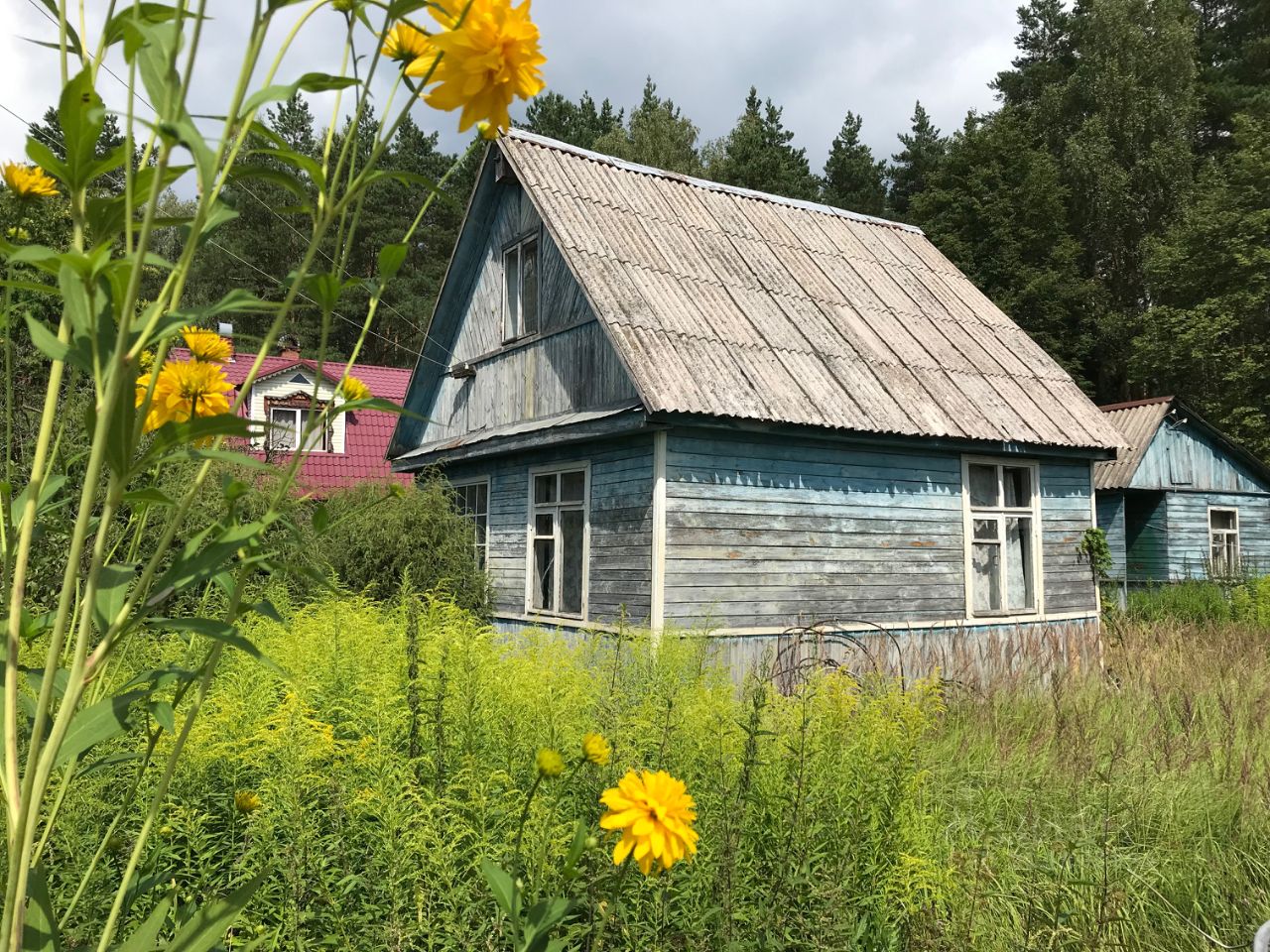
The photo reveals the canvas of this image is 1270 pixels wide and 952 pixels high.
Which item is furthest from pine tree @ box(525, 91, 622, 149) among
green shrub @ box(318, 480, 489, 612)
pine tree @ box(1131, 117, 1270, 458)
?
green shrub @ box(318, 480, 489, 612)

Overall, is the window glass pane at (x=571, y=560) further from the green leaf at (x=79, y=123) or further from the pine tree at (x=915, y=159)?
the pine tree at (x=915, y=159)

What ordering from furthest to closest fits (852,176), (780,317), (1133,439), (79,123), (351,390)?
(852,176) → (1133,439) → (780,317) → (351,390) → (79,123)

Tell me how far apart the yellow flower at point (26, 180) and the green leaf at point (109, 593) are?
587mm

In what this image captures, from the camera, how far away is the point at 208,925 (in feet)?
3.67

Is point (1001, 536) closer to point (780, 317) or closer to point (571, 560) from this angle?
point (780, 317)

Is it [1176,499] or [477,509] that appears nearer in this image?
[477,509]

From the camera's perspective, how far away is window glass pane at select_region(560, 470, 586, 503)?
934cm

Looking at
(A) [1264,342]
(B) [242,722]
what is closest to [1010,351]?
(B) [242,722]

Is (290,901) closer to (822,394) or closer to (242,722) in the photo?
(242,722)

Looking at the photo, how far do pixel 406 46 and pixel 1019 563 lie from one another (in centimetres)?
1038

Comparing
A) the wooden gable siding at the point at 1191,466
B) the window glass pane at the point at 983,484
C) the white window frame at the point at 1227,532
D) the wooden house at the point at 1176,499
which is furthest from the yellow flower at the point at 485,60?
the white window frame at the point at 1227,532

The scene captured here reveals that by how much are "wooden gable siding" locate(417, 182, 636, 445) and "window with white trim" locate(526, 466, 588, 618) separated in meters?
0.76

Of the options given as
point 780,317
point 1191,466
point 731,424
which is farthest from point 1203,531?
point 731,424

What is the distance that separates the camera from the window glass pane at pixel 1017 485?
33.8 feet
